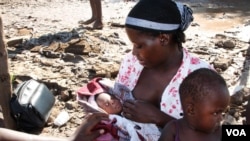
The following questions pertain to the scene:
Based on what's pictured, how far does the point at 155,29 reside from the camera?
6.51 ft

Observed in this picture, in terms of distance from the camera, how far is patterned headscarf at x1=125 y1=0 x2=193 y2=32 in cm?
199

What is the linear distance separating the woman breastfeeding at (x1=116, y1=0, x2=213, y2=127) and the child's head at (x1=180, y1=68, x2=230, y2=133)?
31 cm

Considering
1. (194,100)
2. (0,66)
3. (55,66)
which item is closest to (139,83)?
(194,100)

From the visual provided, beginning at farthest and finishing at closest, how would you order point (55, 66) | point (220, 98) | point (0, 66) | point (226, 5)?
point (226, 5), point (55, 66), point (0, 66), point (220, 98)

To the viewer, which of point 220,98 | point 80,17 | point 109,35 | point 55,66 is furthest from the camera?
point 80,17

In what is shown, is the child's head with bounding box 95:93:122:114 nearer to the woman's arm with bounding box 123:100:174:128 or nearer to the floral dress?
the woman's arm with bounding box 123:100:174:128

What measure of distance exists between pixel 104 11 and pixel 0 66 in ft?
15.4

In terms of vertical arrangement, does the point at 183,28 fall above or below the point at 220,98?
above

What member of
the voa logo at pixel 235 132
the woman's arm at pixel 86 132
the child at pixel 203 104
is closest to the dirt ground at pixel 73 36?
the woman's arm at pixel 86 132

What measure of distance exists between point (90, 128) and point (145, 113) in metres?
0.31

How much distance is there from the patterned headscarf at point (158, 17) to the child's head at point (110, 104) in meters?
0.43

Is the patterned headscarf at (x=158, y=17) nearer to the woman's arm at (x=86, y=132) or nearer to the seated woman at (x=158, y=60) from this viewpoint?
the seated woman at (x=158, y=60)

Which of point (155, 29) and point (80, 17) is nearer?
point (155, 29)

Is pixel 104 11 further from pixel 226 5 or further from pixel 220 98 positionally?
pixel 220 98
